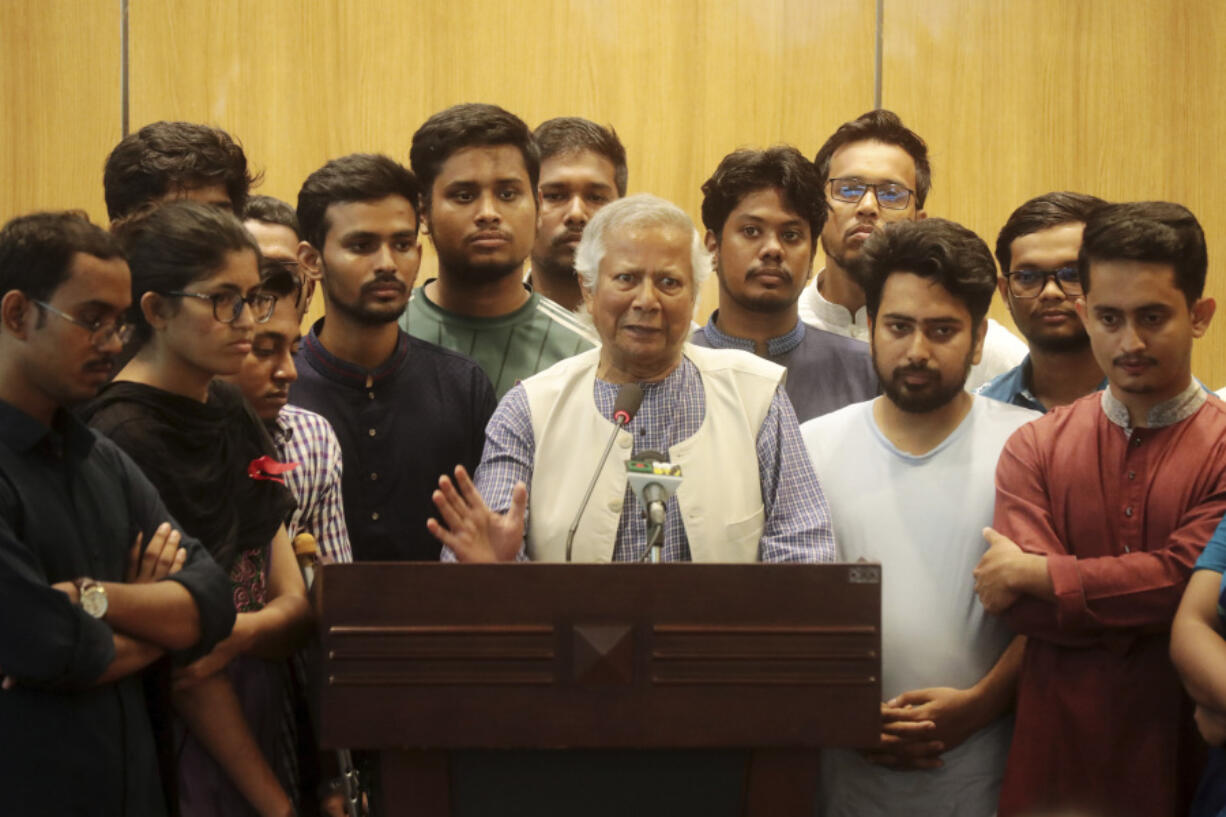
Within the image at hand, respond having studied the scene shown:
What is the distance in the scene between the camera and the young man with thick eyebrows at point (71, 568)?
70.9 inches

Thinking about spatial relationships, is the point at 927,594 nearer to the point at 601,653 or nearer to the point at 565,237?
the point at 601,653

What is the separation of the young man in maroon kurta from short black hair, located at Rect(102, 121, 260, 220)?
1.75 metres

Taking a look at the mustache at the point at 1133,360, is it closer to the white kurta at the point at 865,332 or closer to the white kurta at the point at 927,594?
the white kurta at the point at 927,594

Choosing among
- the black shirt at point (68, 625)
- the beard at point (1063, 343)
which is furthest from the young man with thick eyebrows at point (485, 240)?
the black shirt at point (68, 625)

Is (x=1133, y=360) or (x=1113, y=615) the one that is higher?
(x=1133, y=360)

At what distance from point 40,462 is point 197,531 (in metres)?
0.34

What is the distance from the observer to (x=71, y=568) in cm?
189

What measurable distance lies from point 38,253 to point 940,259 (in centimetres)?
154

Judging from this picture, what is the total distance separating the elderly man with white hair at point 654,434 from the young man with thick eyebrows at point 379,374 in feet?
1.02

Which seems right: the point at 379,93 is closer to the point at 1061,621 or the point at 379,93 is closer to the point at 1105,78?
the point at 1105,78

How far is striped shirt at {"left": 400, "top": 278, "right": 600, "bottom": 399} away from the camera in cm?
311

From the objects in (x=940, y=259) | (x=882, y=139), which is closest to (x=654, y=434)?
(x=940, y=259)

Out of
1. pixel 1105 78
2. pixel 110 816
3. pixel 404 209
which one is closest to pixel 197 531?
pixel 110 816

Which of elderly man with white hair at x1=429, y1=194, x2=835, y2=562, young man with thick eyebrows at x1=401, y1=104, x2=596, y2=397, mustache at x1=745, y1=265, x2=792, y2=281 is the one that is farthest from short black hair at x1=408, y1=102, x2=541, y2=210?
elderly man with white hair at x1=429, y1=194, x2=835, y2=562
